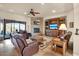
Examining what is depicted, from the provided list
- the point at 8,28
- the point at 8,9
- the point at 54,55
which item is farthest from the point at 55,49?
the point at 8,9

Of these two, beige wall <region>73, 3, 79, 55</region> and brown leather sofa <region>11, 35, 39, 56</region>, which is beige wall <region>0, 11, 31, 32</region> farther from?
beige wall <region>73, 3, 79, 55</region>

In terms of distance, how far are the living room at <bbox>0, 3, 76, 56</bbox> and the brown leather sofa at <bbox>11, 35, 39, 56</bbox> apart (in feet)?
0.08

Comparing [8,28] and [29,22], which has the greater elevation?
[29,22]

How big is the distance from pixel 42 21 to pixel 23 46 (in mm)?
829

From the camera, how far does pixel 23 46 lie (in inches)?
94.7

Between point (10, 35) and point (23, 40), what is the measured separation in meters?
0.36

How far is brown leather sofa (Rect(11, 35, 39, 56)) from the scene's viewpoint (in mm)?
2307

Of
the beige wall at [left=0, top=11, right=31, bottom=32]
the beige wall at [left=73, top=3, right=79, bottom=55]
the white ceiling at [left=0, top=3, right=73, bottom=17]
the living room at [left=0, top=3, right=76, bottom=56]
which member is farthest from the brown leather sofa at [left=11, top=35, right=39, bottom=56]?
the beige wall at [left=73, top=3, right=79, bottom=55]

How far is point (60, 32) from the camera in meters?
2.39

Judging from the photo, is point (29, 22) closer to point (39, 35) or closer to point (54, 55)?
point (39, 35)

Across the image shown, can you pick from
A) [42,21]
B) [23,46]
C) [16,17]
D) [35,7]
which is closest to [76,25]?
[42,21]

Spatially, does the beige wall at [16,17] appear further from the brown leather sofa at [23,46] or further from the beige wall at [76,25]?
the beige wall at [76,25]

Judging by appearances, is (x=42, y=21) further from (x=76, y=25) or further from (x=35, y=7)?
(x=76, y=25)

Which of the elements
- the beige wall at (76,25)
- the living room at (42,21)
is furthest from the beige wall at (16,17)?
the beige wall at (76,25)
